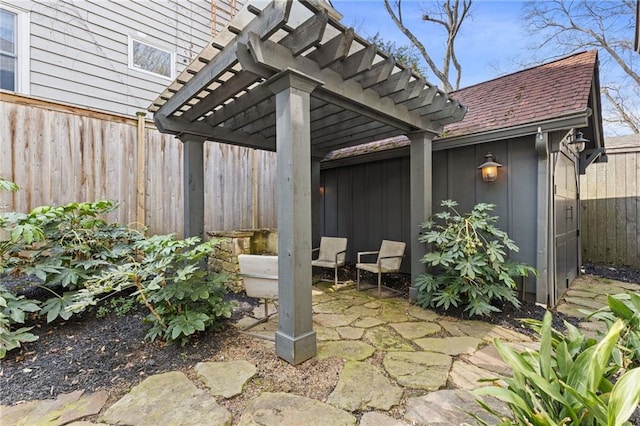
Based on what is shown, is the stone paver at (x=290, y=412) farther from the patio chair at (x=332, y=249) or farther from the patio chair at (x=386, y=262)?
the patio chair at (x=332, y=249)

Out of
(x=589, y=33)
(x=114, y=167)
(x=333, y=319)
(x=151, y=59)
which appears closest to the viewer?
(x=333, y=319)

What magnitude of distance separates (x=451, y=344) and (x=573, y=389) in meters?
1.72

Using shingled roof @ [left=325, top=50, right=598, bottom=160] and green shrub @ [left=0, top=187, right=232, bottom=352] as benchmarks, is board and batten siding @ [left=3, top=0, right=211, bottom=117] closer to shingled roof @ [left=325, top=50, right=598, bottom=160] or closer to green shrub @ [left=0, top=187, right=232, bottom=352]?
green shrub @ [left=0, top=187, right=232, bottom=352]

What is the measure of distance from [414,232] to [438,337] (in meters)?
1.34

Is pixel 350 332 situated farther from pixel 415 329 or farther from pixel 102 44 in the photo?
pixel 102 44

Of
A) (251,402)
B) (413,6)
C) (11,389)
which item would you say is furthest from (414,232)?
(413,6)

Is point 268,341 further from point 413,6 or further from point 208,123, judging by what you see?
point 413,6

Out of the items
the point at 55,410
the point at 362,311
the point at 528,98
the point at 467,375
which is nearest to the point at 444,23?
the point at 528,98

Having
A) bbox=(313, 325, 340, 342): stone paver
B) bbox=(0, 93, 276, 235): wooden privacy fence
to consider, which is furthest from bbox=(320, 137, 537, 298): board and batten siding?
bbox=(313, 325, 340, 342): stone paver

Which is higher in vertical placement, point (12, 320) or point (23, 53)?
point (23, 53)

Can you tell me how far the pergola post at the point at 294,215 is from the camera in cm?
224

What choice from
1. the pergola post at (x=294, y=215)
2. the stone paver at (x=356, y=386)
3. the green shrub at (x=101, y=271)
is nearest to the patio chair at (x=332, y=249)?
the stone paver at (x=356, y=386)

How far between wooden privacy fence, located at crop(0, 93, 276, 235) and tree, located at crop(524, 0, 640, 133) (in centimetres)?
900

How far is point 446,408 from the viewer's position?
1.76m
